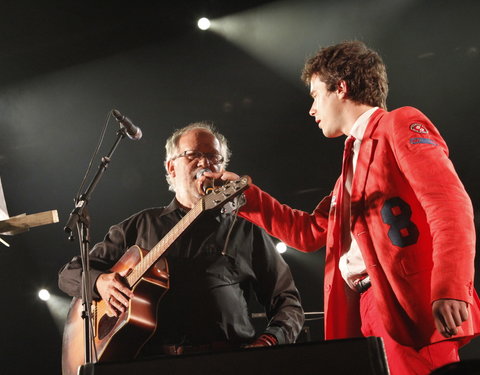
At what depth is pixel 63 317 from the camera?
19.2 feet

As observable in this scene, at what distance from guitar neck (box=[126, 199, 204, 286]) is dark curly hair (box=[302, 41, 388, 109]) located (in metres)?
0.94

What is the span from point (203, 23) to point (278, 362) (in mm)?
4648

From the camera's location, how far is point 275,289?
289cm

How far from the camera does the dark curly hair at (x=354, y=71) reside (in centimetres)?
234

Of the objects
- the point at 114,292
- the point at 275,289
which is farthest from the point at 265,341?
the point at 114,292

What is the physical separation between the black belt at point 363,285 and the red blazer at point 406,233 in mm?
60

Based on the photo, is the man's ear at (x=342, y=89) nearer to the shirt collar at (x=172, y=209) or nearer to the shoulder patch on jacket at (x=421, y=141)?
the shoulder patch on jacket at (x=421, y=141)

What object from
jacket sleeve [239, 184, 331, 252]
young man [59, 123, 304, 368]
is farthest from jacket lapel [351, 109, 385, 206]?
young man [59, 123, 304, 368]

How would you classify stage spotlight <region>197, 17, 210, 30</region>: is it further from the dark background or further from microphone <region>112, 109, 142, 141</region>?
microphone <region>112, 109, 142, 141</region>

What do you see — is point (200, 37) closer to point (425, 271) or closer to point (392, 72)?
point (392, 72)

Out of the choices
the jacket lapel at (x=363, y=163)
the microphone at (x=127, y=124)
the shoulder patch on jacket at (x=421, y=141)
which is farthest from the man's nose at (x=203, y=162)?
the shoulder patch on jacket at (x=421, y=141)

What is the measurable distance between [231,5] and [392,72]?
77.4 inches

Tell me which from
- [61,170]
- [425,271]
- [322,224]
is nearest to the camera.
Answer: [425,271]

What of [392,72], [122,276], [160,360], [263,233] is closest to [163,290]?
[122,276]
